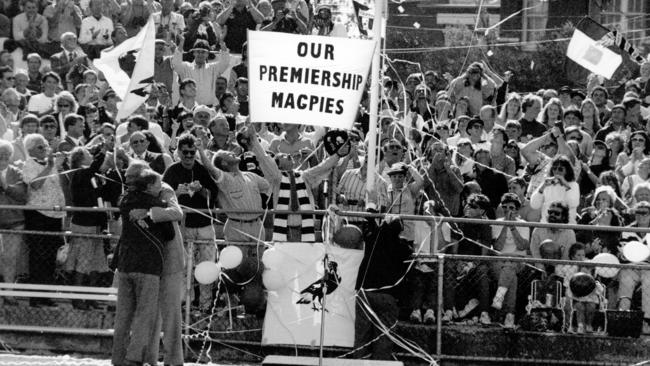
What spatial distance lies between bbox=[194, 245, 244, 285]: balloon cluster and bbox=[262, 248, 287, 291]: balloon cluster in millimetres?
289

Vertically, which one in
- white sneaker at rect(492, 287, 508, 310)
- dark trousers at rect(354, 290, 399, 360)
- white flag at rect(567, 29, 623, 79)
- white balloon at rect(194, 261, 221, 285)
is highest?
white flag at rect(567, 29, 623, 79)

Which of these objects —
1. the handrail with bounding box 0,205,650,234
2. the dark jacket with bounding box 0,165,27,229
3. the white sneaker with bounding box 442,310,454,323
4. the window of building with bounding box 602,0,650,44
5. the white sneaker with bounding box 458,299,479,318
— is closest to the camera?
the handrail with bounding box 0,205,650,234

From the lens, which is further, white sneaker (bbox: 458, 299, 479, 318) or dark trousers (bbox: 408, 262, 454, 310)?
white sneaker (bbox: 458, 299, 479, 318)

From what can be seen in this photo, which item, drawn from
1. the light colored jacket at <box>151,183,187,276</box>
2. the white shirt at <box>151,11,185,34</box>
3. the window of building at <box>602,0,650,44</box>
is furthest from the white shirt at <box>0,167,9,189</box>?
the window of building at <box>602,0,650,44</box>

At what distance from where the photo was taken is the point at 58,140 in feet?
60.0

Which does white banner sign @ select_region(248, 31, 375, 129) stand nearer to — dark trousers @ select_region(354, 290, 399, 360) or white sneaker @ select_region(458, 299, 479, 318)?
dark trousers @ select_region(354, 290, 399, 360)

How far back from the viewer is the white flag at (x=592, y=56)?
20.2 m

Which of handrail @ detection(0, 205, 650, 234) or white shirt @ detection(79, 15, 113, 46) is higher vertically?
white shirt @ detection(79, 15, 113, 46)

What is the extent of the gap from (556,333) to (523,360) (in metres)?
0.46

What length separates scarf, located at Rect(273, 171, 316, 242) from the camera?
53.4 feet

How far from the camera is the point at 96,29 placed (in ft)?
74.0

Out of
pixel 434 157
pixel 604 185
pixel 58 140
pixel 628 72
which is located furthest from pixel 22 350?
pixel 628 72

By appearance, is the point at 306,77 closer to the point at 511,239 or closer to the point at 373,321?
the point at 373,321

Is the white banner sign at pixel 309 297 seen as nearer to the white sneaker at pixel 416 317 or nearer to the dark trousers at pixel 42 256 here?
the white sneaker at pixel 416 317
